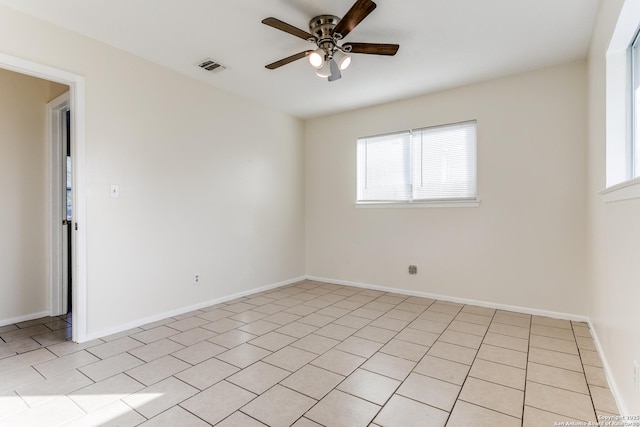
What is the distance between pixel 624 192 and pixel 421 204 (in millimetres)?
2484

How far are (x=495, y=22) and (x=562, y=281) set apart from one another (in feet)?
8.31

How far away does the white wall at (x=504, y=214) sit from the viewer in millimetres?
3223

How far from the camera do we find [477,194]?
371 cm

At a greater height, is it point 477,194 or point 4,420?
point 477,194

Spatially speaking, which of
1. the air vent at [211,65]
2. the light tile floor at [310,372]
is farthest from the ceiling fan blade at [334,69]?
the light tile floor at [310,372]

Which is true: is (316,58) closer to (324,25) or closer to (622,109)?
(324,25)

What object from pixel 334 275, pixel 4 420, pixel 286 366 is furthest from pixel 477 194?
pixel 4 420

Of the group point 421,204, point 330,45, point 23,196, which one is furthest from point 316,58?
point 23,196

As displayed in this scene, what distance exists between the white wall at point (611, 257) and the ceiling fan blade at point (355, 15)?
4.46 ft

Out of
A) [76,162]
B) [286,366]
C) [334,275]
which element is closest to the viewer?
[286,366]

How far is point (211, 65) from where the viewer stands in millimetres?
3287

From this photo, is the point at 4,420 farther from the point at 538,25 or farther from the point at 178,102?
the point at 538,25

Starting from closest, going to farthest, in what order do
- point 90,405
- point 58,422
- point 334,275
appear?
point 58,422 < point 90,405 < point 334,275

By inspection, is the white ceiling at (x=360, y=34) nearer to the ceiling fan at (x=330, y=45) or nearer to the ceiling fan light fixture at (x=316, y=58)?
the ceiling fan at (x=330, y=45)
